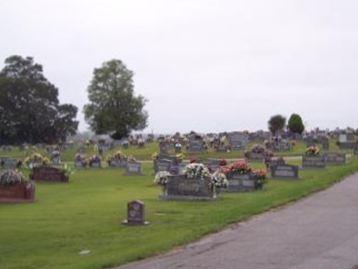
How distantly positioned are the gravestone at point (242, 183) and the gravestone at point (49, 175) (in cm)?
1067

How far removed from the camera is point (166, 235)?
14453mm

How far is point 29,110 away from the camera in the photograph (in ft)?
301

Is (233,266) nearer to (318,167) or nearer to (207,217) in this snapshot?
(207,217)

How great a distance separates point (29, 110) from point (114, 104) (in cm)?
1094

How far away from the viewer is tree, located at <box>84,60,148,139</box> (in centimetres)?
9481

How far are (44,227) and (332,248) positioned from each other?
7.26 meters

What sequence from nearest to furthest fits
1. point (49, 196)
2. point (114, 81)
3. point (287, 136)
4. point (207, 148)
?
point (49, 196), point (207, 148), point (287, 136), point (114, 81)

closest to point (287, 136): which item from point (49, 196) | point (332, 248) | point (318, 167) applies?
point (318, 167)

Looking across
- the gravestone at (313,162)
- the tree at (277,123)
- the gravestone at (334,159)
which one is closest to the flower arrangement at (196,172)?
the gravestone at (313,162)

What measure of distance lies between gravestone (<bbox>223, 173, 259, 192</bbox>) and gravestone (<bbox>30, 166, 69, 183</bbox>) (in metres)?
10.7

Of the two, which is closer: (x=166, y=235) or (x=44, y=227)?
(x=166, y=235)

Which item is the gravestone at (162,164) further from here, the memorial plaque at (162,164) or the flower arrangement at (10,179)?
the flower arrangement at (10,179)

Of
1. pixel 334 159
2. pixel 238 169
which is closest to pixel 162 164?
pixel 334 159

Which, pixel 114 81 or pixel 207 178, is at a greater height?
pixel 114 81
